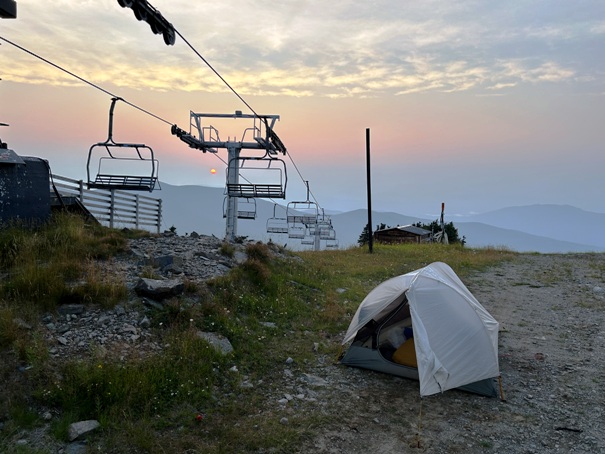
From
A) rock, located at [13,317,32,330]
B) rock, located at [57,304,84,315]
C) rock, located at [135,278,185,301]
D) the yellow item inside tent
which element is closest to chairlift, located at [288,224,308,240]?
rock, located at [135,278,185,301]

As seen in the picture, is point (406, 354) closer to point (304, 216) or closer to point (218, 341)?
point (218, 341)

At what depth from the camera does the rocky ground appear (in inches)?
206

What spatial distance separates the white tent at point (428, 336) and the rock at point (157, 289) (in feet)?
10.9

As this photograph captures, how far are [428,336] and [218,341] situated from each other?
3382 millimetres

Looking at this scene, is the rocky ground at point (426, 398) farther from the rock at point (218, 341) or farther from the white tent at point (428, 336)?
the rock at point (218, 341)

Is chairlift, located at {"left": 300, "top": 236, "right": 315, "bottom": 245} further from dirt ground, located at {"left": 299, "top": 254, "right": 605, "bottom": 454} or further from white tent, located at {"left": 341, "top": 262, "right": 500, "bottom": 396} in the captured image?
white tent, located at {"left": 341, "top": 262, "right": 500, "bottom": 396}

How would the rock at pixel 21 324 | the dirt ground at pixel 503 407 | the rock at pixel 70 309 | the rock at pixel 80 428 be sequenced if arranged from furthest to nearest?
the rock at pixel 70 309
the rock at pixel 21 324
the dirt ground at pixel 503 407
the rock at pixel 80 428

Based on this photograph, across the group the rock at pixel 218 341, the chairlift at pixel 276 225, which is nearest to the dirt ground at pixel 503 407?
the rock at pixel 218 341

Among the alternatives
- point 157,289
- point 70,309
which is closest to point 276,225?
point 157,289

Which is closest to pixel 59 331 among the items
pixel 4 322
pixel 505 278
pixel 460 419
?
pixel 4 322

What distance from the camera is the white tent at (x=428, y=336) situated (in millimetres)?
6238

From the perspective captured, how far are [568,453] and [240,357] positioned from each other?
467cm

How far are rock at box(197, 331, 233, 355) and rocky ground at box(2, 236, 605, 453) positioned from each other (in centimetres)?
81

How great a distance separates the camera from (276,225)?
2544cm
